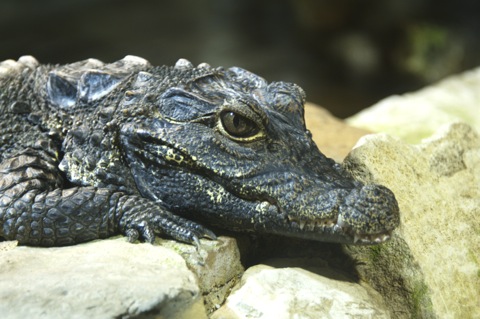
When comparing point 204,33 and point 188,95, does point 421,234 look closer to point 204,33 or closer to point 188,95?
point 188,95

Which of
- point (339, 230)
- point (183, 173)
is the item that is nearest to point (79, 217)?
point (183, 173)

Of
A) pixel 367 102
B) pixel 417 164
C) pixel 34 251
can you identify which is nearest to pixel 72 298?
pixel 34 251

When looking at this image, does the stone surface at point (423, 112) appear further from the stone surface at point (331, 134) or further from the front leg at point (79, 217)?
the front leg at point (79, 217)

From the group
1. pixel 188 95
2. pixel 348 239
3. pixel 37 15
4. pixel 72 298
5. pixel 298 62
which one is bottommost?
pixel 72 298

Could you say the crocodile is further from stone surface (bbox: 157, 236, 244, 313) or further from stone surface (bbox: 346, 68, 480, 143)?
stone surface (bbox: 346, 68, 480, 143)

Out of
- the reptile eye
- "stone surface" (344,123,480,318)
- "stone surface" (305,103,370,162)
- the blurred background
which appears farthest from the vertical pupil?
the blurred background

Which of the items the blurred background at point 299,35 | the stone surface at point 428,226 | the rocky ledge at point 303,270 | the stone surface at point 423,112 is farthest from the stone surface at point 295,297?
the blurred background at point 299,35

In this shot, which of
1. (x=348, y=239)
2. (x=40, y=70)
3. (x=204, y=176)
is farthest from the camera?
(x=40, y=70)
